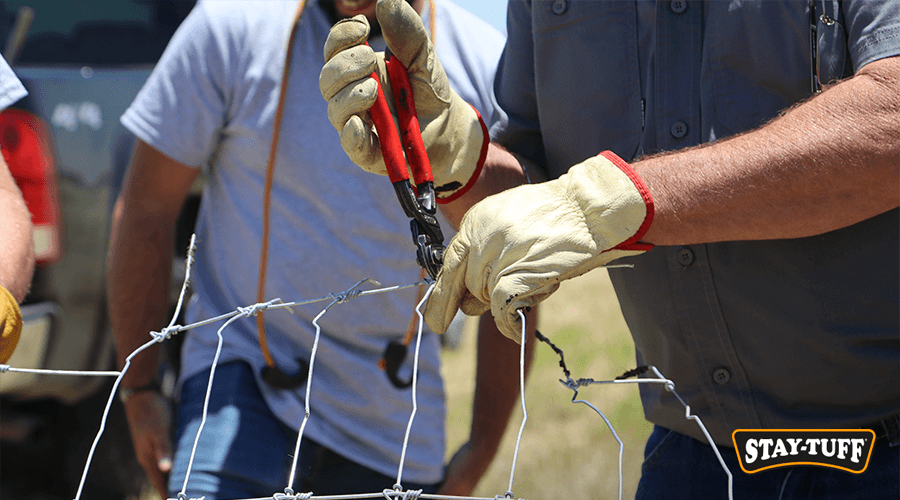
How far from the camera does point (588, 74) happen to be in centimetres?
147

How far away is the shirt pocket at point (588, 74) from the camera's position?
1.44m

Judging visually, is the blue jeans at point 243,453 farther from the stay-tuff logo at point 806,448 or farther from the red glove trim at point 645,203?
the red glove trim at point 645,203

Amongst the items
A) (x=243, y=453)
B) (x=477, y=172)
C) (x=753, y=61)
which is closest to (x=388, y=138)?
(x=477, y=172)

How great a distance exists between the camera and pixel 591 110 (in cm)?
148

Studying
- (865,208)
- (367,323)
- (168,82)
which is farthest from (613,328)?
(865,208)

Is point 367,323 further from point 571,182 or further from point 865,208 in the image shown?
point 865,208

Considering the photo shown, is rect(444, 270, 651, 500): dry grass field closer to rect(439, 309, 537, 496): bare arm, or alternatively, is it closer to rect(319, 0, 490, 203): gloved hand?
rect(439, 309, 537, 496): bare arm

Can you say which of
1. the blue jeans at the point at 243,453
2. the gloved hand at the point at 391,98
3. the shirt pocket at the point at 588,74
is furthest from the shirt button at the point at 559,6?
the blue jeans at the point at 243,453

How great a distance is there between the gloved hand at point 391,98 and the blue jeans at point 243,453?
2.73 ft

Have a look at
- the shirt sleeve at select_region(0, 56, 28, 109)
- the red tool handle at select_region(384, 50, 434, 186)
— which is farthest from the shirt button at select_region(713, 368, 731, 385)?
the shirt sleeve at select_region(0, 56, 28, 109)

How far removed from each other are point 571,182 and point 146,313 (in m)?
1.41

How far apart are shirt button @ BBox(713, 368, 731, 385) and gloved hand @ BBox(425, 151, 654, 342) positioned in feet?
1.20

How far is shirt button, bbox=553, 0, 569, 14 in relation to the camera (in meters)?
1.46

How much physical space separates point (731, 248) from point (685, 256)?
0.25 feet
